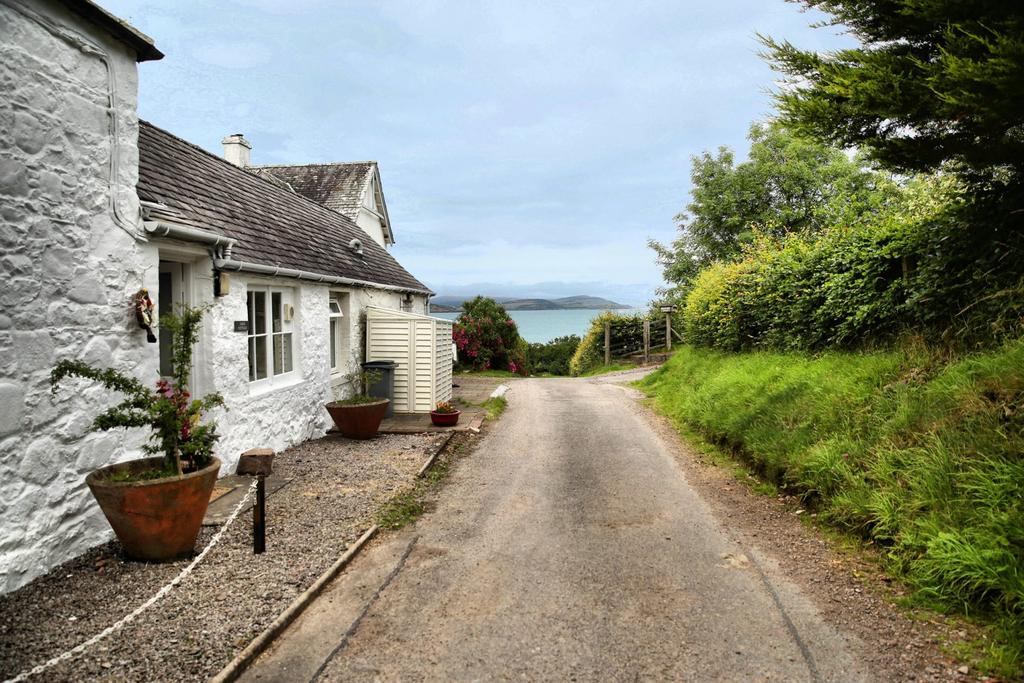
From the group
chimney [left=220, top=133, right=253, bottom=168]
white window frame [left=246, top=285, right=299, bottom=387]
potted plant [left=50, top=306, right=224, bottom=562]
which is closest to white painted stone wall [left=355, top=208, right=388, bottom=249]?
chimney [left=220, top=133, right=253, bottom=168]

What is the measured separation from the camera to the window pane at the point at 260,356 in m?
8.76

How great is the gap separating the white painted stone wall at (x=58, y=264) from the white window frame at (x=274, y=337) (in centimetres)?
270

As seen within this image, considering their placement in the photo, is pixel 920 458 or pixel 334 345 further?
pixel 334 345

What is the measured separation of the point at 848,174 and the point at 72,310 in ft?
98.1

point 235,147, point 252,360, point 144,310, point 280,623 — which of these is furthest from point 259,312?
point 235,147

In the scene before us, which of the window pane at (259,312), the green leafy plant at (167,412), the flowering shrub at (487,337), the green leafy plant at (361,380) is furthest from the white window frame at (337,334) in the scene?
the flowering shrub at (487,337)

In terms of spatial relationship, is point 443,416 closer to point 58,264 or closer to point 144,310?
point 144,310

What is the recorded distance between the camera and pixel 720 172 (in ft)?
95.8

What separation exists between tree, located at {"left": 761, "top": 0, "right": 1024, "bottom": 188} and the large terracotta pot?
7469 millimetres

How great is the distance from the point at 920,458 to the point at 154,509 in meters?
6.52

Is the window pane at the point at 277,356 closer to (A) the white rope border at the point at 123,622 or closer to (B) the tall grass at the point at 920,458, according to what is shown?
(A) the white rope border at the point at 123,622

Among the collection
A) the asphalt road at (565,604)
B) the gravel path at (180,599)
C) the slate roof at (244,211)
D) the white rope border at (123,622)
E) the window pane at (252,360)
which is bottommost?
the asphalt road at (565,604)

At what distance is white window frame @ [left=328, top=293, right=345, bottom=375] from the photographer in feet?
39.0

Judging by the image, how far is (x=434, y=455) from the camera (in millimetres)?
8852
